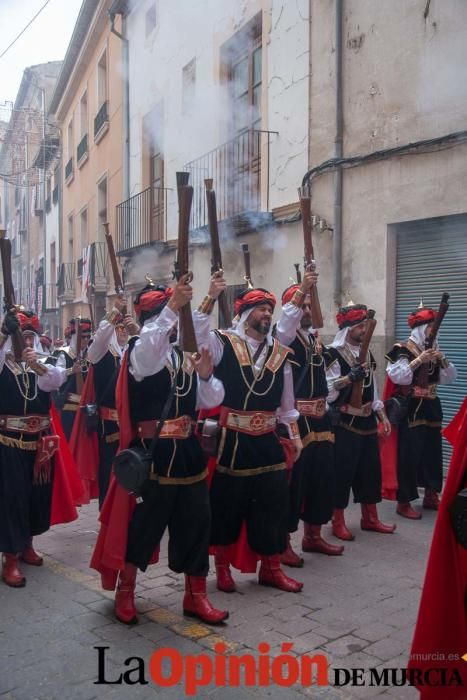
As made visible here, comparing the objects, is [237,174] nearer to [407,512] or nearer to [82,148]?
[407,512]

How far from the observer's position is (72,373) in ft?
24.2

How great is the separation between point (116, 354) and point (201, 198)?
5.90 metres

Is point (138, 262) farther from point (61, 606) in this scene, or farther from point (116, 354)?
point (61, 606)

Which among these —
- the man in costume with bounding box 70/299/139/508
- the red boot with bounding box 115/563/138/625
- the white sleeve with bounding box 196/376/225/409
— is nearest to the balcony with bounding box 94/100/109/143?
the man in costume with bounding box 70/299/139/508

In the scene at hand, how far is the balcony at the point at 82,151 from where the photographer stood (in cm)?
1892

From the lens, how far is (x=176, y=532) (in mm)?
3850

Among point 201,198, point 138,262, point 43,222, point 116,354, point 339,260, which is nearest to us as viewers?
point 116,354

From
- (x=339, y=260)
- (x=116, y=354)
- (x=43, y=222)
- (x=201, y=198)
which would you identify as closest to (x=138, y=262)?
(x=201, y=198)

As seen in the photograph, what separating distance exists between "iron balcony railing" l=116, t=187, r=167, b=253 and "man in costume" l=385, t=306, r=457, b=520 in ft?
24.8

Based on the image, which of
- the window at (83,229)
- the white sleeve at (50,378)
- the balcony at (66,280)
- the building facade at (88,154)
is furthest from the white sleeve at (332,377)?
the balcony at (66,280)

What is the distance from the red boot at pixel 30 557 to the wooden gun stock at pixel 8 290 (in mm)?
1385

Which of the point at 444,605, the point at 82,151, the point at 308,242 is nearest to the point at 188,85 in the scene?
the point at 308,242

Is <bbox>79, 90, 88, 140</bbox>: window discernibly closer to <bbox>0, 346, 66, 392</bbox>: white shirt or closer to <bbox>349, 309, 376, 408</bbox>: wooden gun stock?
<bbox>349, 309, 376, 408</bbox>: wooden gun stock

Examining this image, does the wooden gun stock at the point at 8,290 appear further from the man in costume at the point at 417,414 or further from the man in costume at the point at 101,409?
the man in costume at the point at 417,414
